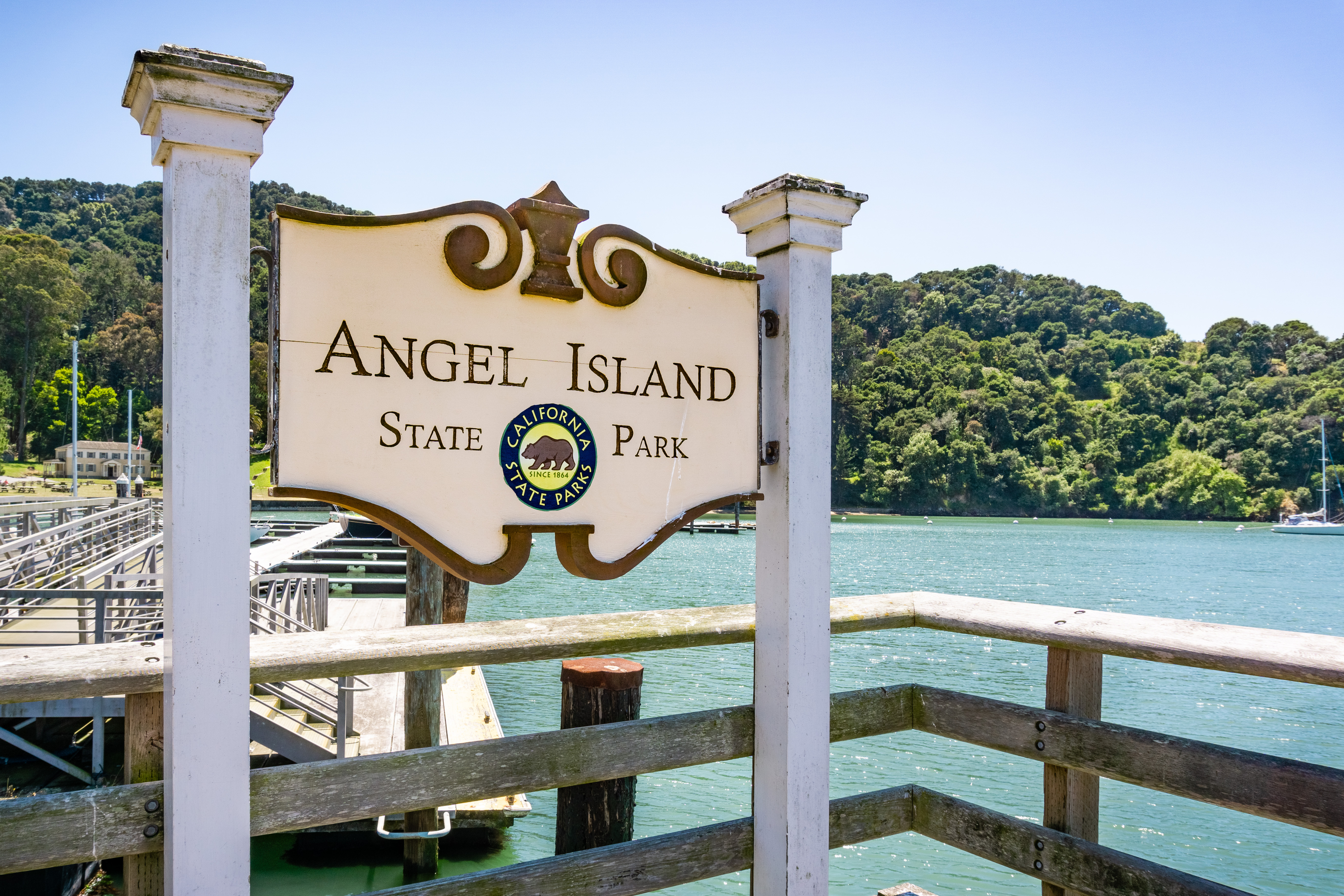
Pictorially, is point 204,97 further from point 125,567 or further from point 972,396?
point 972,396

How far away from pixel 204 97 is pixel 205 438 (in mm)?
555

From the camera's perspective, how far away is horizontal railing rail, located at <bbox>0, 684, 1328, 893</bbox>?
1546mm

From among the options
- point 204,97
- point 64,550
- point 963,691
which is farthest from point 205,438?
point 64,550

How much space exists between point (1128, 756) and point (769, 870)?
850 millimetres

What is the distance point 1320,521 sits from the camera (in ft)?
225

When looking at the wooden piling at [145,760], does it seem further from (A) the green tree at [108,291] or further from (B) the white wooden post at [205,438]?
(A) the green tree at [108,291]

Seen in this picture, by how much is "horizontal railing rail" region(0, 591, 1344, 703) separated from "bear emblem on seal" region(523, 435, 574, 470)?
0.37 metres

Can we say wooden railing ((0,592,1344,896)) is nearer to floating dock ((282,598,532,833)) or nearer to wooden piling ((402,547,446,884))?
floating dock ((282,598,532,833))

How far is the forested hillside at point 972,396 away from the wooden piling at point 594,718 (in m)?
61.8

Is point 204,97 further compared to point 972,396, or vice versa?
point 972,396

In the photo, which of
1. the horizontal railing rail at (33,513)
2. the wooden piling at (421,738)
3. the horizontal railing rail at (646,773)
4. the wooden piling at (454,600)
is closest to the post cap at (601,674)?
the horizontal railing rail at (646,773)

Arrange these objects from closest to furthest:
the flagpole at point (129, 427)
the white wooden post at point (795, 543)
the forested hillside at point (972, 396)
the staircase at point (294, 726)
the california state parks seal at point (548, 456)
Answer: the california state parks seal at point (548, 456)
the white wooden post at point (795, 543)
the staircase at point (294, 726)
the flagpole at point (129, 427)
the forested hillside at point (972, 396)

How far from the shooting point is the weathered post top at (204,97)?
1454 millimetres

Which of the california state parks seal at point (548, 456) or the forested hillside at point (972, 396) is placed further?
the forested hillside at point (972, 396)
